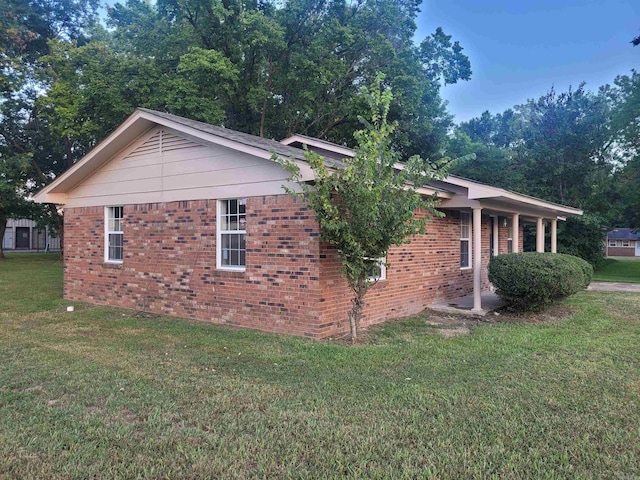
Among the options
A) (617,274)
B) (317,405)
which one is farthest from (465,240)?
(617,274)

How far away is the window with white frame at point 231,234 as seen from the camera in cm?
846

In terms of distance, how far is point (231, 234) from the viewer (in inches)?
340

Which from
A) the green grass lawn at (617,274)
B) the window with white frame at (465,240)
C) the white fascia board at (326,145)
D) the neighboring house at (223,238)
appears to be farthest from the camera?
the green grass lawn at (617,274)

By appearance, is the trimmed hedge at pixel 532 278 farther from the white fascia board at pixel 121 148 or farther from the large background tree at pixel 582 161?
the large background tree at pixel 582 161

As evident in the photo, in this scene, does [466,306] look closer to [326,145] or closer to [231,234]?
[326,145]

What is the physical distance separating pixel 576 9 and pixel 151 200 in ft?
49.5

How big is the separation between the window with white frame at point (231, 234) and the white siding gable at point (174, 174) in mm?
257

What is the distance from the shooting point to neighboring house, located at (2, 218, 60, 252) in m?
51.2

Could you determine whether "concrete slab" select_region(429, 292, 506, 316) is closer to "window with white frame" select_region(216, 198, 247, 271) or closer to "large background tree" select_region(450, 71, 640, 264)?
"window with white frame" select_region(216, 198, 247, 271)

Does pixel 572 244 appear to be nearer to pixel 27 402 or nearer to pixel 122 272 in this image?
pixel 122 272

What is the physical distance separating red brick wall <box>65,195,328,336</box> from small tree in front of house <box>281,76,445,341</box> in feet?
2.74

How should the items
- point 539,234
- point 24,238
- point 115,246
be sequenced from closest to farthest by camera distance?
1. point 115,246
2. point 539,234
3. point 24,238

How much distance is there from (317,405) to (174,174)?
259 inches

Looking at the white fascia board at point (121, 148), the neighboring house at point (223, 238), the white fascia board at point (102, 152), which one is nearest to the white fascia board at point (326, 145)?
the neighboring house at point (223, 238)
